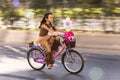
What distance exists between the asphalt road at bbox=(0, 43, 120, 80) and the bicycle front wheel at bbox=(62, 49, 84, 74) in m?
0.14

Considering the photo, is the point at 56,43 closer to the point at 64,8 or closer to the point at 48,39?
the point at 48,39

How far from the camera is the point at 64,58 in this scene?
11164 mm

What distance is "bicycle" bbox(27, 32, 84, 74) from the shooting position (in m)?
10.9

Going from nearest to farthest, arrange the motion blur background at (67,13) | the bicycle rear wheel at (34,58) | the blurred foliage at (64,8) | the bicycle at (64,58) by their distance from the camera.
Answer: the bicycle at (64,58), the bicycle rear wheel at (34,58), the motion blur background at (67,13), the blurred foliage at (64,8)

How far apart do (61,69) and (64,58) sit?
1.85 feet

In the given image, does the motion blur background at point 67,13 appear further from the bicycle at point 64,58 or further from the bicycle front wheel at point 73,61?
the bicycle front wheel at point 73,61

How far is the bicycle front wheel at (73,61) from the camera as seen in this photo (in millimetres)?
10863

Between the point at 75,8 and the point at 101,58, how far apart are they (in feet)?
17.7

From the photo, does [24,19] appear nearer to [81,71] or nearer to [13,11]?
[13,11]

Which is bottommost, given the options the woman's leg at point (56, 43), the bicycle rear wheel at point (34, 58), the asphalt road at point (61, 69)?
the asphalt road at point (61, 69)

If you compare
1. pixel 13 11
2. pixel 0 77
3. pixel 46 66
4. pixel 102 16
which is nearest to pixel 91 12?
pixel 102 16

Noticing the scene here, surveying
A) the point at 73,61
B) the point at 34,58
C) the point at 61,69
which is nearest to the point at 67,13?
the point at 34,58

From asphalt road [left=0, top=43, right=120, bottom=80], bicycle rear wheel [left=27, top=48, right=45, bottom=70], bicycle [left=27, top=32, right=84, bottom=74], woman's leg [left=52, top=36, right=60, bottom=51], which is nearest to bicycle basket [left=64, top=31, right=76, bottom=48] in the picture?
bicycle [left=27, top=32, right=84, bottom=74]

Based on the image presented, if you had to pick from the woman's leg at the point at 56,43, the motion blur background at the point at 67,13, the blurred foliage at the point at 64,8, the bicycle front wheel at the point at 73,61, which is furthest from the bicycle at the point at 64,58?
the blurred foliage at the point at 64,8
